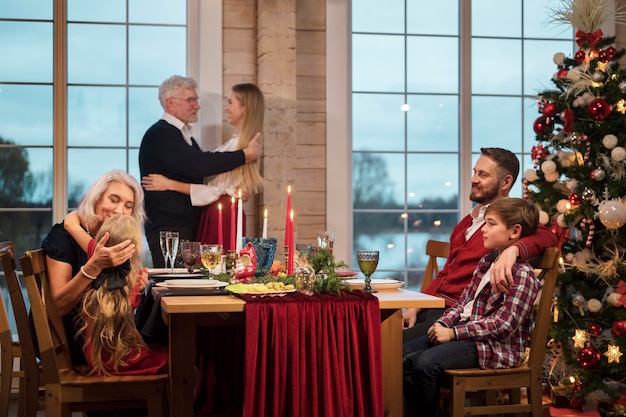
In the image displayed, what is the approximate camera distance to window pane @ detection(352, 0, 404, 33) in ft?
18.9

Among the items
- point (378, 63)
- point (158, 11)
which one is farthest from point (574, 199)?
point (158, 11)

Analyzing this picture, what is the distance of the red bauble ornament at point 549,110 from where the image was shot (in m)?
4.67

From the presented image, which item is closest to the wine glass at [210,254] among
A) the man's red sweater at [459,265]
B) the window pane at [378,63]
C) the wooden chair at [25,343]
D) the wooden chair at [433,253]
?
the wooden chair at [25,343]

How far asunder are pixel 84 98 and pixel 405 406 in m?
3.15

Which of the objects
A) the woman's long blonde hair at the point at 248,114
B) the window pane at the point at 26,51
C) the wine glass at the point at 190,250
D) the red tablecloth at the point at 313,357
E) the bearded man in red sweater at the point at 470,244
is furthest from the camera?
the window pane at the point at 26,51

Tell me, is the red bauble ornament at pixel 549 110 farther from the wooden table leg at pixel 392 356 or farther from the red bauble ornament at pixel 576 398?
the wooden table leg at pixel 392 356

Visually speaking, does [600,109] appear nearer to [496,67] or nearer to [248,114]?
[496,67]

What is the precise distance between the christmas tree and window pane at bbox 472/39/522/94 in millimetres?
1162

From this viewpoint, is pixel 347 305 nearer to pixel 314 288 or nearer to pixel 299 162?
pixel 314 288

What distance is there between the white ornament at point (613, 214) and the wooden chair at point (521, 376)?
128 centimetres

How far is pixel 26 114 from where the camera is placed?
5.37 metres

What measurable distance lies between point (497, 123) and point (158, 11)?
2.47 metres

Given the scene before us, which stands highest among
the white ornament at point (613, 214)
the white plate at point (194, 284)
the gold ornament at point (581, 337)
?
the white ornament at point (613, 214)

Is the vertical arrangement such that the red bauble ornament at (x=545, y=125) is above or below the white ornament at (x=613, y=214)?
above
